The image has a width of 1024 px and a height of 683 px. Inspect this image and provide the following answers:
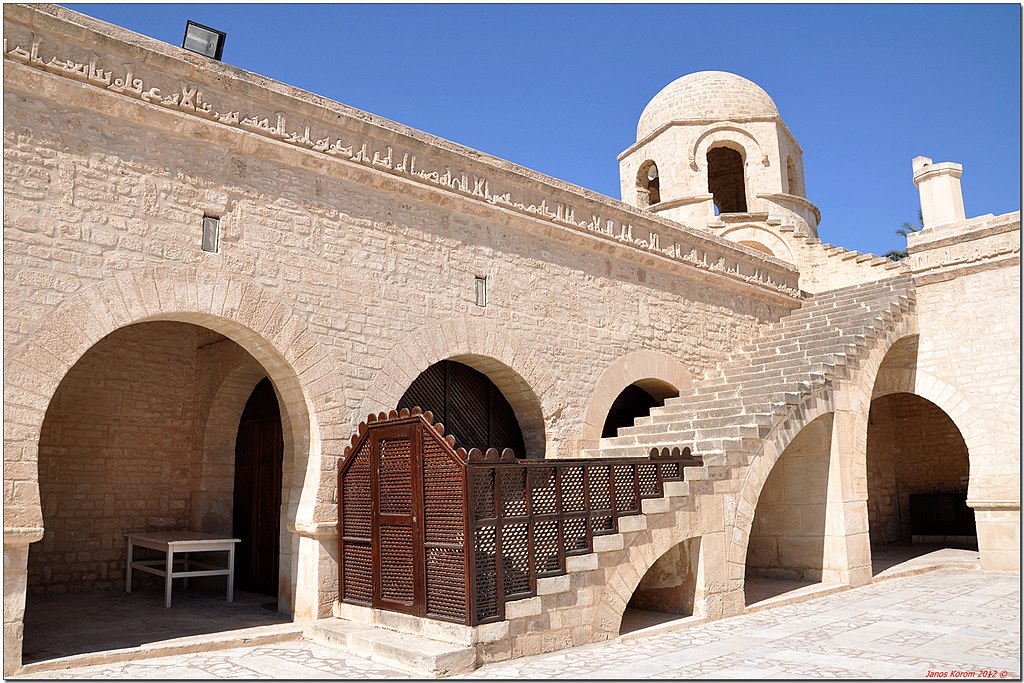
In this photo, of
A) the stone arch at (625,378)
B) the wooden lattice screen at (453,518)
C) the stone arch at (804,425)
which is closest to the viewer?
the wooden lattice screen at (453,518)

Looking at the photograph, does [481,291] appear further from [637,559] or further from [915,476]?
[915,476]

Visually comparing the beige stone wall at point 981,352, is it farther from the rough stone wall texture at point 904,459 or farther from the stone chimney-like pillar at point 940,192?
the rough stone wall texture at point 904,459

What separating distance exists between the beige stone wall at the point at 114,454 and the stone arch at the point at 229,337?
2439mm

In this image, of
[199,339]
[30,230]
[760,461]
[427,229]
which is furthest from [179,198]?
[760,461]

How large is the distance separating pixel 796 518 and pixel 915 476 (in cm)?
661

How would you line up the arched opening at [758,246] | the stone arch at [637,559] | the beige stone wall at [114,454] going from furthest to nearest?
the arched opening at [758,246] → the beige stone wall at [114,454] → the stone arch at [637,559]

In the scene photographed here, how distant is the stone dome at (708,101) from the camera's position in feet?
53.8

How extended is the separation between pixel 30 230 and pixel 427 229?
3.51m

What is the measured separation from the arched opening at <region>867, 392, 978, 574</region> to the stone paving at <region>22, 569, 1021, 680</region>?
23.3ft

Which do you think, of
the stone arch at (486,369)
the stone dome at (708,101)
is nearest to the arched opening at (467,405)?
the stone arch at (486,369)

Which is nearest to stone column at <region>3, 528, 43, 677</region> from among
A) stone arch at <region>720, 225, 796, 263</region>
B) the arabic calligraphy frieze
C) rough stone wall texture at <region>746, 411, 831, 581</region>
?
the arabic calligraphy frieze

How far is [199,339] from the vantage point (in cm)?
934

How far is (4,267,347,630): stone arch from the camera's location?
17.4 feet

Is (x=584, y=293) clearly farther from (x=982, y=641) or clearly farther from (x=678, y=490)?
(x=982, y=641)
